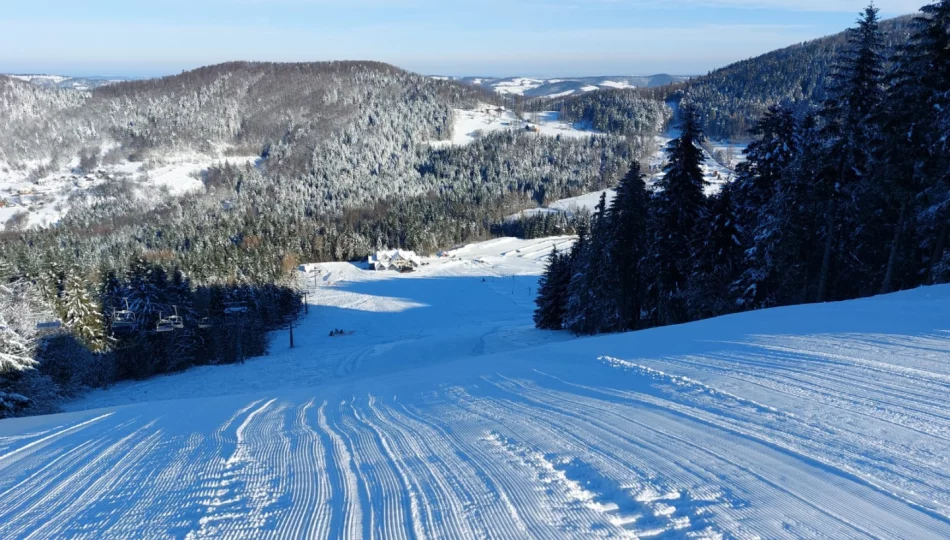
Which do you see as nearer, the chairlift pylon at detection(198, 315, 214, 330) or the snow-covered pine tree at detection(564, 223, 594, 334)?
the snow-covered pine tree at detection(564, 223, 594, 334)

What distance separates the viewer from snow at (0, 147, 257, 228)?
14975cm

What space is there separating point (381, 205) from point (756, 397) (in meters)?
139

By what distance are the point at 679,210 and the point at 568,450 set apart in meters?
17.6

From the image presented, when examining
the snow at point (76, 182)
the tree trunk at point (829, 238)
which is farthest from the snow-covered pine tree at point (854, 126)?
the snow at point (76, 182)

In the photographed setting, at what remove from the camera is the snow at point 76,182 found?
14975cm

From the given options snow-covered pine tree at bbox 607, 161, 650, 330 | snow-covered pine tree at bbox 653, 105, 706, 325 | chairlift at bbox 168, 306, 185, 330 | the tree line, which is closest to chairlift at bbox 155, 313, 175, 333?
chairlift at bbox 168, 306, 185, 330

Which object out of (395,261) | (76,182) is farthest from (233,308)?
(76,182)

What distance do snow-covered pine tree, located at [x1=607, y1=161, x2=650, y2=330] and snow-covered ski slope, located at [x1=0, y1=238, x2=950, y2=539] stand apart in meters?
12.4

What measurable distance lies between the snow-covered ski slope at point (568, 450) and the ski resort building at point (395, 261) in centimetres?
7207

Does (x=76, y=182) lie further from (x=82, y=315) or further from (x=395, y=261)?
(x=82, y=315)

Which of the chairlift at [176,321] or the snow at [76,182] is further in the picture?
the snow at [76,182]

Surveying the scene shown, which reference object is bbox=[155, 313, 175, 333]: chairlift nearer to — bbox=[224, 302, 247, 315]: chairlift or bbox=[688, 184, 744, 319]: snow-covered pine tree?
bbox=[224, 302, 247, 315]: chairlift

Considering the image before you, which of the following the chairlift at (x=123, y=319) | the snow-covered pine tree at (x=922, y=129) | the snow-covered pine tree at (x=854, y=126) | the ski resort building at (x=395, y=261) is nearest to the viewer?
the snow-covered pine tree at (x=922, y=129)

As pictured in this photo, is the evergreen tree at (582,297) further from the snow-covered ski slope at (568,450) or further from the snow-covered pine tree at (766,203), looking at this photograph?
the snow-covered ski slope at (568,450)
